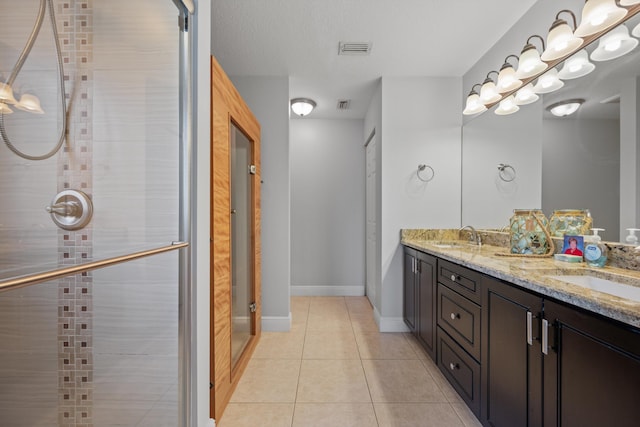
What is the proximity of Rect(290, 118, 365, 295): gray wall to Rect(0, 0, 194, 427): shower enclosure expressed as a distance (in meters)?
2.87

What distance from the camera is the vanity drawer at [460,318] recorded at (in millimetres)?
1499

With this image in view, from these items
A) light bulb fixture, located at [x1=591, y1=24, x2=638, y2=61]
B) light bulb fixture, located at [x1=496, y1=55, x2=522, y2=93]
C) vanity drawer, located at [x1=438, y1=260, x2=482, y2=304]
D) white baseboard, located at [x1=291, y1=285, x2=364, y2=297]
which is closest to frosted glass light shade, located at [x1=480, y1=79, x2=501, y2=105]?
light bulb fixture, located at [x1=496, y1=55, x2=522, y2=93]

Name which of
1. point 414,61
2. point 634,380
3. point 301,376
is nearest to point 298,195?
point 414,61

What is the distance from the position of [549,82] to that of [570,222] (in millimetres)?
916

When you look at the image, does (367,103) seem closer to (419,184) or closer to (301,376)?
(419,184)

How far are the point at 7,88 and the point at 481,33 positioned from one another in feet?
9.20

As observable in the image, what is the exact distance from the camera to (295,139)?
13.6 feet

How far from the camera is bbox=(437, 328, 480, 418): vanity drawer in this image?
1.49 metres

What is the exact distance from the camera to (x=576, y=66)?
163 centimetres

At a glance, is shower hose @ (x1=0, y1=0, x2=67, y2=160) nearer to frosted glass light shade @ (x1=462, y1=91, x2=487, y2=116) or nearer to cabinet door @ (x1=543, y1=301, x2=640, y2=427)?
cabinet door @ (x1=543, y1=301, x2=640, y2=427)

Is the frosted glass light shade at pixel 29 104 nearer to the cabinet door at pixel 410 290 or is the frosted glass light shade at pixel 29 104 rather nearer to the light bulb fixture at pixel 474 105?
the cabinet door at pixel 410 290

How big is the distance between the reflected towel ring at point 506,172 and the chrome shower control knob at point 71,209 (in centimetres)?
272

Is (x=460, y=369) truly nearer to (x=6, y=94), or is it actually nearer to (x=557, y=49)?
(x=557, y=49)

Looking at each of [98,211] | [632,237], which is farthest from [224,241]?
[632,237]
